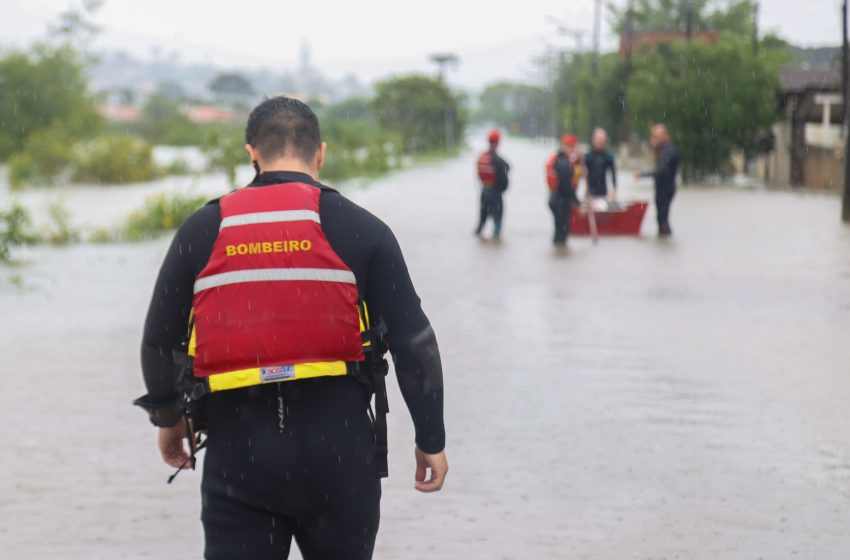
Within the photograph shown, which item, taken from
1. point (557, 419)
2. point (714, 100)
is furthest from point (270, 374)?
point (714, 100)

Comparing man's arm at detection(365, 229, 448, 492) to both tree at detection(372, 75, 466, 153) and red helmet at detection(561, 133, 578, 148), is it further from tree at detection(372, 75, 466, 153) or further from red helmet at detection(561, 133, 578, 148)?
tree at detection(372, 75, 466, 153)

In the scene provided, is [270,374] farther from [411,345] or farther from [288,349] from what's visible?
[411,345]

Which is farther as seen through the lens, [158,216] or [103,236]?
[158,216]

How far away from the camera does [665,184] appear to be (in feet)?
74.9

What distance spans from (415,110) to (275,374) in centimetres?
10113

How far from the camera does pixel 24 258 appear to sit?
19859 millimetres

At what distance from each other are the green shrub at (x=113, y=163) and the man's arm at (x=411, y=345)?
47657 mm

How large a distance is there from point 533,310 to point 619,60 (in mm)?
69493

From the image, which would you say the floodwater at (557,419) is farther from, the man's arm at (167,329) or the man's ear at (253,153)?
the man's ear at (253,153)

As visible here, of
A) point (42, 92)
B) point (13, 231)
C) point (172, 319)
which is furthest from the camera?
point (42, 92)

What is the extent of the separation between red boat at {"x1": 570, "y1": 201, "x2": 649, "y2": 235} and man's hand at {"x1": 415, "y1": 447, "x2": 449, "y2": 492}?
18.6m

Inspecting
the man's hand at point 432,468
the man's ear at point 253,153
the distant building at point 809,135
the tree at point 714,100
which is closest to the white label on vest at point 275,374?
the man's hand at point 432,468

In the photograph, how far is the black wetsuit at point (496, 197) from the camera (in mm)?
22328

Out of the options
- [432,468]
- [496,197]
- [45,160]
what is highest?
[432,468]
